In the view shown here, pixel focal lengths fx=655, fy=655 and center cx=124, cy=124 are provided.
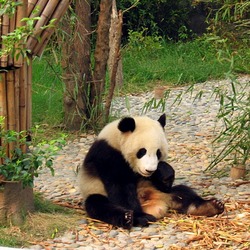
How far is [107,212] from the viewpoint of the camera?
422 cm

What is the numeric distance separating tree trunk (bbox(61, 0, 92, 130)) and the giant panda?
2.05 m

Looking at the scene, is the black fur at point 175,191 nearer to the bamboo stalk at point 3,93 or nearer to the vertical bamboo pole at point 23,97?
the vertical bamboo pole at point 23,97

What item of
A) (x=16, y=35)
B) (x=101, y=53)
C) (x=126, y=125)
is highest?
(x=16, y=35)

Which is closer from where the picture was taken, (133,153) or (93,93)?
(133,153)

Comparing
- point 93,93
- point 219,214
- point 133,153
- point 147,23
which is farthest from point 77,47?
point 147,23

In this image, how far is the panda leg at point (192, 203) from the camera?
434 cm

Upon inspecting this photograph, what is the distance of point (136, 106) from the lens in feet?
27.4

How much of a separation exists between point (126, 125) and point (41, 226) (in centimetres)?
92

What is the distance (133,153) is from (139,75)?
5.37 meters

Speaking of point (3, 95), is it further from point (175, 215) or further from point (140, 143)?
point (175, 215)

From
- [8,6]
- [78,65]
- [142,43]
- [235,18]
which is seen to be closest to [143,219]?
[8,6]

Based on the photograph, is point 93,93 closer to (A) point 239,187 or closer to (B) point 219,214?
(A) point 239,187

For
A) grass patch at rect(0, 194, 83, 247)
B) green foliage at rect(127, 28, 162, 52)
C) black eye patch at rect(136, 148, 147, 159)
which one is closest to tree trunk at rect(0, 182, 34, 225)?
grass patch at rect(0, 194, 83, 247)

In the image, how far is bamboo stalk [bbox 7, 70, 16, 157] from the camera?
384 centimetres
